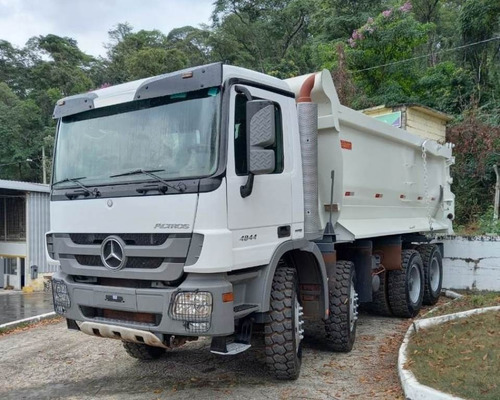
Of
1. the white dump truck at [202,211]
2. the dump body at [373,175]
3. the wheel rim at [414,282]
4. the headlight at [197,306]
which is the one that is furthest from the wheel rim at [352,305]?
the headlight at [197,306]

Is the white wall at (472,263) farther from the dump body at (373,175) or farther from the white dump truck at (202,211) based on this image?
the white dump truck at (202,211)

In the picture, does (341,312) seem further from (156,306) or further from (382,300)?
(156,306)

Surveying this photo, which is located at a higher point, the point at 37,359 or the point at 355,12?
the point at 355,12

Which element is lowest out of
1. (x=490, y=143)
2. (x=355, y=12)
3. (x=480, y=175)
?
(x=480, y=175)

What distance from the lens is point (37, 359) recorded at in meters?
6.44

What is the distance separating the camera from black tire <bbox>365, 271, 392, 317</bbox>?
7.83 m

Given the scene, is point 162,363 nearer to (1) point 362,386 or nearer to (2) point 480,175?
(1) point 362,386

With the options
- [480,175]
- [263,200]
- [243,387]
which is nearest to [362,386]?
[243,387]

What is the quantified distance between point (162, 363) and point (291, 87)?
353 centimetres

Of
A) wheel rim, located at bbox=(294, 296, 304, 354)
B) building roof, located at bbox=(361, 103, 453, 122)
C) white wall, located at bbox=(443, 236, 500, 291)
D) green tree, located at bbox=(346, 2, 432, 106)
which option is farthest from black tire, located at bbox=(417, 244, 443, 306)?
green tree, located at bbox=(346, 2, 432, 106)

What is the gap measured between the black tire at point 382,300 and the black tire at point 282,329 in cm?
341

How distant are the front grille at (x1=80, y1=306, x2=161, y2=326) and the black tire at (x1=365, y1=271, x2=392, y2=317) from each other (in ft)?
15.1

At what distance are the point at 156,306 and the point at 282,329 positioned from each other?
1.26 m

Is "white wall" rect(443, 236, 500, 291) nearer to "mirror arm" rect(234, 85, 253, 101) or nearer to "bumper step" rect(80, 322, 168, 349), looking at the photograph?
"mirror arm" rect(234, 85, 253, 101)
